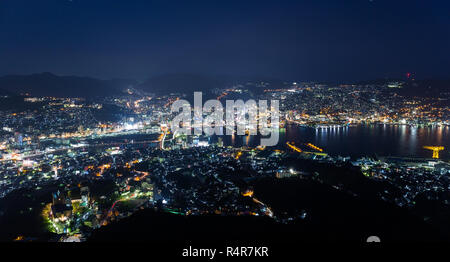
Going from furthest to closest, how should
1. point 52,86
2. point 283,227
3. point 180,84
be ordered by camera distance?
point 180,84 < point 52,86 < point 283,227

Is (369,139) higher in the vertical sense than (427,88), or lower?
lower

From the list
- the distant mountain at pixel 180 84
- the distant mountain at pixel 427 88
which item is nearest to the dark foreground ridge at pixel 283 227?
the distant mountain at pixel 427 88

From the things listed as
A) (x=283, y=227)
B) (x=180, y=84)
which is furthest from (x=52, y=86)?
(x=283, y=227)

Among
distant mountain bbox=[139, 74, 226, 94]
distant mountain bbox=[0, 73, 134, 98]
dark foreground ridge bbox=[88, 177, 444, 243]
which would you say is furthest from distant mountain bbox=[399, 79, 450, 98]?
distant mountain bbox=[0, 73, 134, 98]

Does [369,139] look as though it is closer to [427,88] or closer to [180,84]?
[427,88]

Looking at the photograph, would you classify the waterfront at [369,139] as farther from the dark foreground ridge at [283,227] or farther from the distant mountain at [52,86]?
the distant mountain at [52,86]

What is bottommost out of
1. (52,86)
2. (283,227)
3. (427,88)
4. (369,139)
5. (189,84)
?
(283,227)
